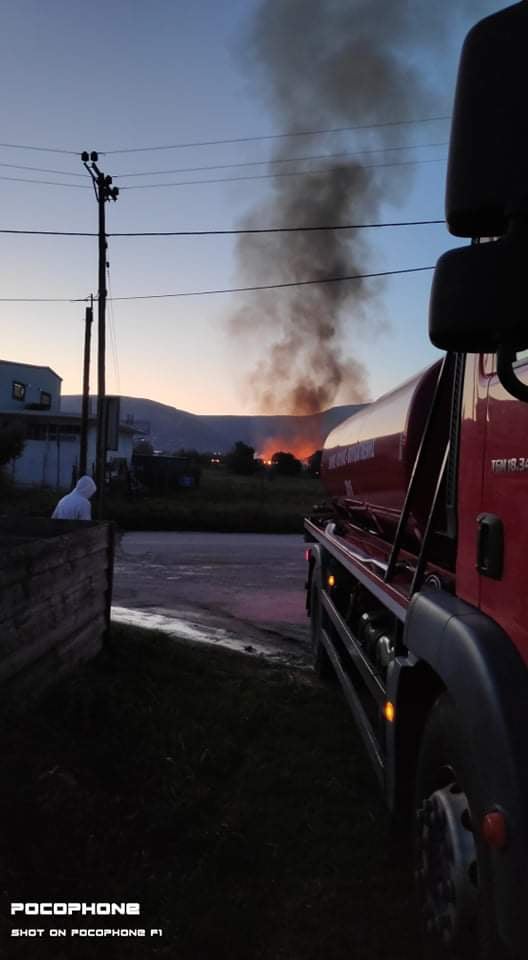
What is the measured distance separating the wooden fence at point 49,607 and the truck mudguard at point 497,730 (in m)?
2.46

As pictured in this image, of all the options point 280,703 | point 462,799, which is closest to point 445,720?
point 462,799

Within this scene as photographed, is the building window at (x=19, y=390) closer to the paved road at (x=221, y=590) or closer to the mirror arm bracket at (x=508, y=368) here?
the paved road at (x=221, y=590)

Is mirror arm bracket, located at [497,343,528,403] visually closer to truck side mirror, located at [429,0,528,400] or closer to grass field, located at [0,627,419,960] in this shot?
truck side mirror, located at [429,0,528,400]

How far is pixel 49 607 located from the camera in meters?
4.41

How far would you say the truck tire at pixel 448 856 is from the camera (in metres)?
1.82

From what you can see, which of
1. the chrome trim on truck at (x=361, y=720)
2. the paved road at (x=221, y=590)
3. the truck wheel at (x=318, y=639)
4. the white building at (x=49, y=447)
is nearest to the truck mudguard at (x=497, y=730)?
the chrome trim on truck at (x=361, y=720)

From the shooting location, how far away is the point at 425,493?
333 cm

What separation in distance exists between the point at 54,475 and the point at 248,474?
22862mm

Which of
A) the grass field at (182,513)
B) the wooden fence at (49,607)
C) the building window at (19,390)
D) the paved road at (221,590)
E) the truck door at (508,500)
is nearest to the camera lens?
the truck door at (508,500)

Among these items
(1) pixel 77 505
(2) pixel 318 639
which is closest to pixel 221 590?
(1) pixel 77 505

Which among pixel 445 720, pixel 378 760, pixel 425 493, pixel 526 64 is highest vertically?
pixel 526 64

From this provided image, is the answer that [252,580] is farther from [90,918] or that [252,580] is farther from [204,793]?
[90,918]

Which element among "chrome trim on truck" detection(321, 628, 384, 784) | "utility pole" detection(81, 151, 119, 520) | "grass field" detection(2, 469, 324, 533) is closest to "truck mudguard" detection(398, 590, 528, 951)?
"chrome trim on truck" detection(321, 628, 384, 784)
